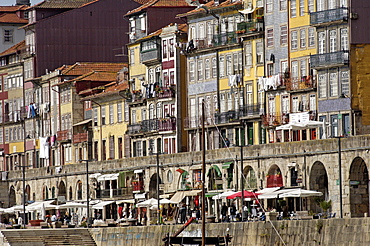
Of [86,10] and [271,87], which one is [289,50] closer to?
[271,87]

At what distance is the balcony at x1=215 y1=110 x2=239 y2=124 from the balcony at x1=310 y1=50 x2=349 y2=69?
1166cm

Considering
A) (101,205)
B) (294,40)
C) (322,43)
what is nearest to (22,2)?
(101,205)

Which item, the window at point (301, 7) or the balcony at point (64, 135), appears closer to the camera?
the window at point (301, 7)

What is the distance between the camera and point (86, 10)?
130m

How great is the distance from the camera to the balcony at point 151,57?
108812 millimetres

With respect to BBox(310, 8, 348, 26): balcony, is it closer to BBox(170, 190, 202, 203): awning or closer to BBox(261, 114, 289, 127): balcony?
BBox(261, 114, 289, 127): balcony

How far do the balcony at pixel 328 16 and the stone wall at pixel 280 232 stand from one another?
1889 centimetres

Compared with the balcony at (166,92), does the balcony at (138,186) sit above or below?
below

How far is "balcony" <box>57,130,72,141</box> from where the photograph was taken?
412ft

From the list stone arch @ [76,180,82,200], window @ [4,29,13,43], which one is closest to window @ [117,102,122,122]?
stone arch @ [76,180,82,200]

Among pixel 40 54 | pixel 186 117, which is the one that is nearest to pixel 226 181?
pixel 186 117

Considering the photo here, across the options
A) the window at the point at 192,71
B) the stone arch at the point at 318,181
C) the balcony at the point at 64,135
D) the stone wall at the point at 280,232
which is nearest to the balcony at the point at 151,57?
the window at the point at 192,71

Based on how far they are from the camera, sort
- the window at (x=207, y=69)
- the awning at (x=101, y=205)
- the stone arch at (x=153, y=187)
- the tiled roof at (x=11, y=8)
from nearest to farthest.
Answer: the stone arch at (x=153, y=187) → the window at (x=207, y=69) → the awning at (x=101, y=205) → the tiled roof at (x=11, y=8)

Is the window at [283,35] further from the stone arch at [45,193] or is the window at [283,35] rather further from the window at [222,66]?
the stone arch at [45,193]
